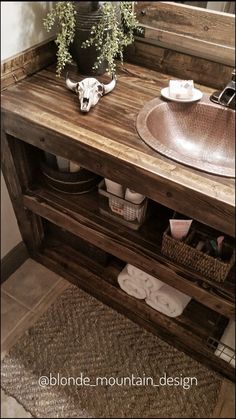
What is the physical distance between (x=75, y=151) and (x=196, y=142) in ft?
1.31

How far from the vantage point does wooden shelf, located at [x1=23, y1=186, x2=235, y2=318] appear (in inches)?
41.0

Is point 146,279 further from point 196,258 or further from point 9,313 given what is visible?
point 9,313

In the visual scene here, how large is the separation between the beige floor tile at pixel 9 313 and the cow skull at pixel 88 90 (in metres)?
0.90

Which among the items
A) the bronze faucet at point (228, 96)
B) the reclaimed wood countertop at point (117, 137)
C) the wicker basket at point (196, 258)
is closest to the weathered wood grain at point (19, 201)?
the reclaimed wood countertop at point (117, 137)

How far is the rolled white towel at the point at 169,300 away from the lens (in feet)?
4.13

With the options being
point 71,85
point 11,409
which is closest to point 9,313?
point 11,409

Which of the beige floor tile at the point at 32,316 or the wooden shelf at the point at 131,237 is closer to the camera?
the wooden shelf at the point at 131,237

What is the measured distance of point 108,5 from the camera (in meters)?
0.95

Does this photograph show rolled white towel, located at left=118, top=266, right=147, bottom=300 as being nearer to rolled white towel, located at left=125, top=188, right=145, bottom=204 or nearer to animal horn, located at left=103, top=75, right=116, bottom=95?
rolled white towel, located at left=125, top=188, right=145, bottom=204

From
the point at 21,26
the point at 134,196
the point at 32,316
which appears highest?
the point at 21,26

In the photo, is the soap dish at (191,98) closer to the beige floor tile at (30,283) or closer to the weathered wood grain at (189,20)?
the weathered wood grain at (189,20)

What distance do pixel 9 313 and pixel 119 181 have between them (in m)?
0.86

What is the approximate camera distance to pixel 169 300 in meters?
1.26

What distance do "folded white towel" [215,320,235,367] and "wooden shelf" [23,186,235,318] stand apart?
249 mm
